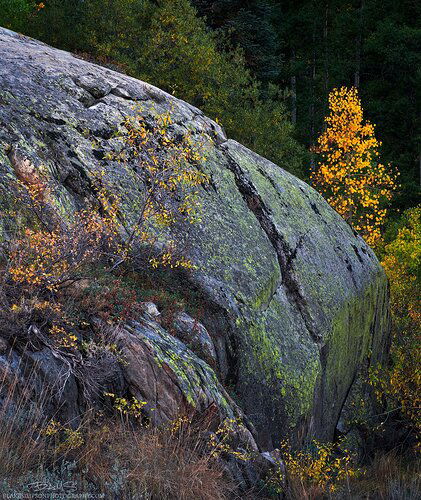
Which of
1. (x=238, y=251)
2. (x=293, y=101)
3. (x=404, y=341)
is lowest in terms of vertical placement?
(x=404, y=341)

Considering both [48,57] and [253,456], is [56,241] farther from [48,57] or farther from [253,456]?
[48,57]

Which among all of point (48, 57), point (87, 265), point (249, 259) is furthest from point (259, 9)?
point (87, 265)

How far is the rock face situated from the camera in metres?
10.1

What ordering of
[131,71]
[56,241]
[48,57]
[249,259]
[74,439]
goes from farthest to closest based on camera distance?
[131,71] < [48,57] < [249,259] < [56,241] < [74,439]

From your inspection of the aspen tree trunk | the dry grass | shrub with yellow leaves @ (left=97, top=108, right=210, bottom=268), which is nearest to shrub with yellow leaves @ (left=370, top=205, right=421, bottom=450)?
shrub with yellow leaves @ (left=97, top=108, right=210, bottom=268)

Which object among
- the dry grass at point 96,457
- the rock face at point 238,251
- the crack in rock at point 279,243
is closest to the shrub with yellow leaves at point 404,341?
the rock face at point 238,251

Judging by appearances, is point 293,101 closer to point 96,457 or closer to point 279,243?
Result: point 279,243

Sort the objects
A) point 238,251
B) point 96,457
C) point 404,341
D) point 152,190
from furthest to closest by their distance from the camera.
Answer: point 404,341 < point 238,251 < point 152,190 < point 96,457

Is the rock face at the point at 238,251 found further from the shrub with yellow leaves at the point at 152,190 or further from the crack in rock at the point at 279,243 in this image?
the shrub with yellow leaves at the point at 152,190

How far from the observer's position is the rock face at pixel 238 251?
10.1 meters

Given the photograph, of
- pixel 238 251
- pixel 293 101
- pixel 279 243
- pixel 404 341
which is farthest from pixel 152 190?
pixel 293 101

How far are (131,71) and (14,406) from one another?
21194mm

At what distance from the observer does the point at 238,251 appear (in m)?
11.6

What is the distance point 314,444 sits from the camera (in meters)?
12.1
